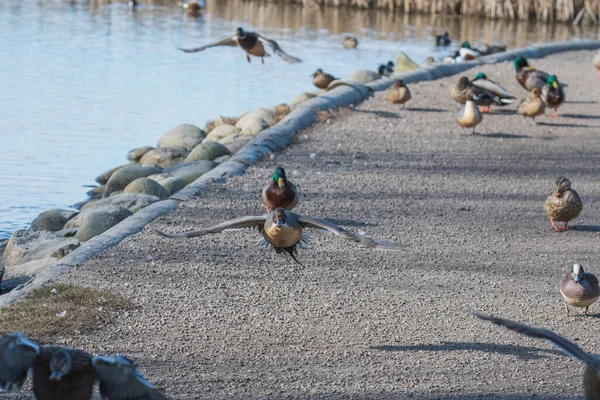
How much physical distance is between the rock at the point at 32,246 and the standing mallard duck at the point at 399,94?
654 cm

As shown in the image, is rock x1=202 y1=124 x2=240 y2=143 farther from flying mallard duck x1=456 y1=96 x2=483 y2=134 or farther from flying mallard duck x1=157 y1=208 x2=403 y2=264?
A: flying mallard duck x1=157 y1=208 x2=403 y2=264

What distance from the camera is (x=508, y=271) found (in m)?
7.70

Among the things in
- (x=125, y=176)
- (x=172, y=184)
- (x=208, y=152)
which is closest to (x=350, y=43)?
(x=208, y=152)

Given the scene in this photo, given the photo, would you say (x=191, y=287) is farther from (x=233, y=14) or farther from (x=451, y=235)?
(x=233, y=14)

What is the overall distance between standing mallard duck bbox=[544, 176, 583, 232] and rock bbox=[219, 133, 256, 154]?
519cm

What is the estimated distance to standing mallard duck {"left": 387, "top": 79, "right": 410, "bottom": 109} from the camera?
14.2 metres

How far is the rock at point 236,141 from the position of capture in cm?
1312

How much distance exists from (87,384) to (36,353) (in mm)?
277

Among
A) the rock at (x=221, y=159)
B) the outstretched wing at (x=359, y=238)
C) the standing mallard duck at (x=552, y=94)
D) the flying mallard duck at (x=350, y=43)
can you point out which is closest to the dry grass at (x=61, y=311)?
the outstretched wing at (x=359, y=238)

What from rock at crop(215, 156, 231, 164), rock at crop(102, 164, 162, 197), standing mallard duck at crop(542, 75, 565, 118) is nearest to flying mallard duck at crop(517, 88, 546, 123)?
standing mallard duck at crop(542, 75, 565, 118)

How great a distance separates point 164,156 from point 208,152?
1764 millimetres

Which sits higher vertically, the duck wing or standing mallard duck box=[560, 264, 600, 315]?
the duck wing

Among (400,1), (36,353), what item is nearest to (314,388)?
(36,353)

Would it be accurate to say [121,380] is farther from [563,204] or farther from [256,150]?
[256,150]
